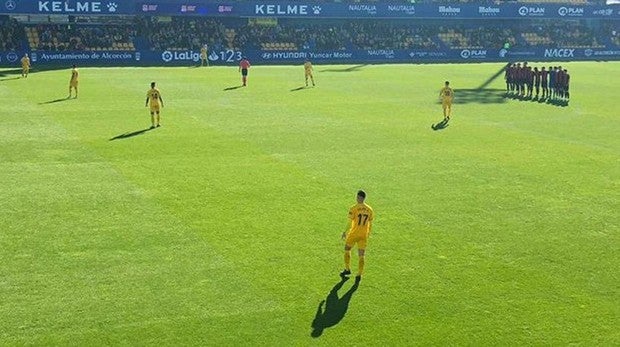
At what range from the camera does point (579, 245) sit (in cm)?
1351

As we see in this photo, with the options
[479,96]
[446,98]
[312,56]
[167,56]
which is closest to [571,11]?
[312,56]

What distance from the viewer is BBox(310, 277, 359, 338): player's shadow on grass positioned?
32.7 ft

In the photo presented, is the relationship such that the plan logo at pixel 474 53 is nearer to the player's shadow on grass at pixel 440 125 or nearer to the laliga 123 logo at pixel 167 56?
the laliga 123 logo at pixel 167 56

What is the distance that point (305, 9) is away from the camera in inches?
2293

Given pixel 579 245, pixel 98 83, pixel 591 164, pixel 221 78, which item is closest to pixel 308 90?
pixel 221 78

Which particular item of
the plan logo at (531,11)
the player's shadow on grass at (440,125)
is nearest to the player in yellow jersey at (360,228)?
the player's shadow on grass at (440,125)

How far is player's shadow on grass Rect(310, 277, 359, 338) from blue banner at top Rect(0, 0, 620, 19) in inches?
1741

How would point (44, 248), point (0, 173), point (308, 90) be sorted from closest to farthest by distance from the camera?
point (44, 248), point (0, 173), point (308, 90)

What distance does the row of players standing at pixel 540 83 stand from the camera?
33.8 metres

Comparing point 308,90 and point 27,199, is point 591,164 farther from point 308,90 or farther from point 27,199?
point 308,90

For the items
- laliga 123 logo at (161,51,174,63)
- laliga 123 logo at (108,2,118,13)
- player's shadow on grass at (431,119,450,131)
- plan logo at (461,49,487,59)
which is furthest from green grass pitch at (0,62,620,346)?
plan logo at (461,49,487,59)

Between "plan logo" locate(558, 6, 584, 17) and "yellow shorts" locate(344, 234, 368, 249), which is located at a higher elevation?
"plan logo" locate(558, 6, 584, 17)

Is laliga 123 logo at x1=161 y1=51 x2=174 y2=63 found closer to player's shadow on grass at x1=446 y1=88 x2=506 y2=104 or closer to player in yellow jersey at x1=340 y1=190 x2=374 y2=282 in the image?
player's shadow on grass at x1=446 y1=88 x2=506 y2=104

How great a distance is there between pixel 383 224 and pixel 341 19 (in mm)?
48203
